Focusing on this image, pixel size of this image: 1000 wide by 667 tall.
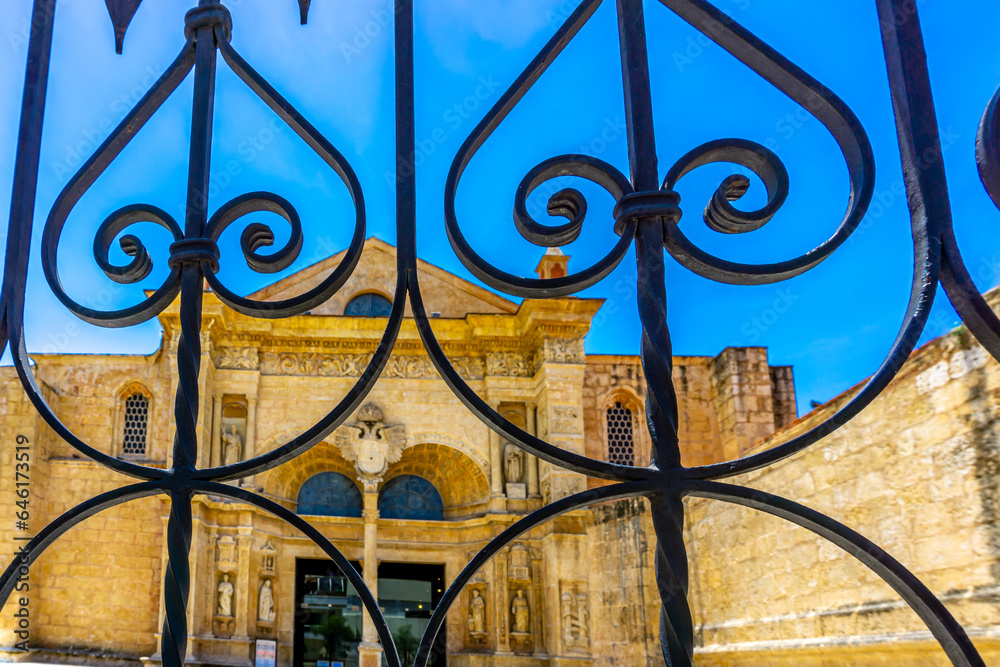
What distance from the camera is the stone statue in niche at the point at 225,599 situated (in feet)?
50.1

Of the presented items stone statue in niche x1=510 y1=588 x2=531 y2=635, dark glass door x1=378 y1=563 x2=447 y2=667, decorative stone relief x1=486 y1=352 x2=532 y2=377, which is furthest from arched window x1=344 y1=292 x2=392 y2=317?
stone statue in niche x1=510 y1=588 x2=531 y2=635

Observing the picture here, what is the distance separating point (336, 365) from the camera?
17.5 m

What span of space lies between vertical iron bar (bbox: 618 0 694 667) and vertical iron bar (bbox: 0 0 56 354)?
46.6 inches

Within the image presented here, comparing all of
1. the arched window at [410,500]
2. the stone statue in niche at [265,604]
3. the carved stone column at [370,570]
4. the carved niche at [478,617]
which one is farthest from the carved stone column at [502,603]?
the stone statue in niche at [265,604]

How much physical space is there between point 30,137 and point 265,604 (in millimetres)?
15544

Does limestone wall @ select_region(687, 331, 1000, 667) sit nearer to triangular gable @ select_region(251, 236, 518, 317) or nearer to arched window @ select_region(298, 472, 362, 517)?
arched window @ select_region(298, 472, 362, 517)

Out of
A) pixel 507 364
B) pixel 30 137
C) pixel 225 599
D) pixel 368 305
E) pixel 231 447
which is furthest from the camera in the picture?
pixel 368 305

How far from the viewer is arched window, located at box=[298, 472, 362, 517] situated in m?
17.3

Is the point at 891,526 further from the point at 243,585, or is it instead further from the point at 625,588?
the point at 243,585

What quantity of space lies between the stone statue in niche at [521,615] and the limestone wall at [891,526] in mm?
8549

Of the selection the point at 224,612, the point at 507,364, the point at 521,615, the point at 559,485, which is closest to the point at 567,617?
the point at 521,615

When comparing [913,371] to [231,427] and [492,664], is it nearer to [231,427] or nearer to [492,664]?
[492,664]

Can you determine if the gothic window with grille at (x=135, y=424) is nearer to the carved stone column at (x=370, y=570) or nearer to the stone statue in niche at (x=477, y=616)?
the carved stone column at (x=370, y=570)

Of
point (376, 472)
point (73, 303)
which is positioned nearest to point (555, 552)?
point (376, 472)
